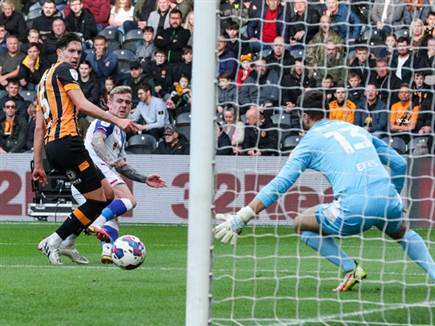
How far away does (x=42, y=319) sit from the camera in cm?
801

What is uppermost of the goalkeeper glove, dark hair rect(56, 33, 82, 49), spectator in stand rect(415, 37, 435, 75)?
dark hair rect(56, 33, 82, 49)

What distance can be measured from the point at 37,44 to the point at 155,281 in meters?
12.4

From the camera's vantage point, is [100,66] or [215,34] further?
[100,66]

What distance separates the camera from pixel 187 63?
20625mm

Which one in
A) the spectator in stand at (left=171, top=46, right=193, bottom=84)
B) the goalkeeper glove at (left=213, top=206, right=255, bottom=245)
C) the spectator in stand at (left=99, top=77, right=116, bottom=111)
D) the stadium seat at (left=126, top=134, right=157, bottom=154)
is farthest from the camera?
the spectator in stand at (left=99, top=77, right=116, bottom=111)

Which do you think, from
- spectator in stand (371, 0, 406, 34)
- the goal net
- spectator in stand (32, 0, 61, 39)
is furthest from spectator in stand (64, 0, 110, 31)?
→ spectator in stand (371, 0, 406, 34)

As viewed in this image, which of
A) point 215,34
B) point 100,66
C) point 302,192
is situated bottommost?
point 302,192

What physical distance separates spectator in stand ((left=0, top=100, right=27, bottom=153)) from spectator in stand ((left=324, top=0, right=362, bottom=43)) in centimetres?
799

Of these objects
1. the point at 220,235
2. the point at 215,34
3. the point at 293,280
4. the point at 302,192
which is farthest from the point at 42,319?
the point at 302,192

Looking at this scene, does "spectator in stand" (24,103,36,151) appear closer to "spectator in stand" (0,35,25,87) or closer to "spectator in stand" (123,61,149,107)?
"spectator in stand" (0,35,25,87)

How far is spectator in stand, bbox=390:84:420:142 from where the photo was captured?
40.1 feet

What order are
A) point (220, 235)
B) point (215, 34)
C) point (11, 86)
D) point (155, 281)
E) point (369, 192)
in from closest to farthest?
point (215, 34)
point (220, 235)
point (369, 192)
point (155, 281)
point (11, 86)

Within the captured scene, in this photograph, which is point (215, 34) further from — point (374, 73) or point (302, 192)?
point (302, 192)

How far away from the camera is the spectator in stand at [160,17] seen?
848 inches
